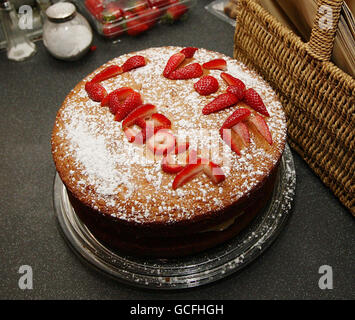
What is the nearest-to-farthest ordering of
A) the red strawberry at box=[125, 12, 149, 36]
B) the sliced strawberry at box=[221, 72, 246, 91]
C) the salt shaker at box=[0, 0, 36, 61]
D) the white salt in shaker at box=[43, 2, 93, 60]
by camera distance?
the sliced strawberry at box=[221, 72, 246, 91] → the white salt in shaker at box=[43, 2, 93, 60] → the salt shaker at box=[0, 0, 36, 61] → the red strawberry at box=[125, 12, 149, 36]

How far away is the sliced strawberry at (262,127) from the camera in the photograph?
116 centimetres

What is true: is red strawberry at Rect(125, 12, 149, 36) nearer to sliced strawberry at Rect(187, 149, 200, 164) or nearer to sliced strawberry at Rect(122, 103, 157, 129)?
sliced strawberry at Rect(122, 103, 157, 129)

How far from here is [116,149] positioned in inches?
45.3

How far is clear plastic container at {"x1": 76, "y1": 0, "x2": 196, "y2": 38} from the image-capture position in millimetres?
1875

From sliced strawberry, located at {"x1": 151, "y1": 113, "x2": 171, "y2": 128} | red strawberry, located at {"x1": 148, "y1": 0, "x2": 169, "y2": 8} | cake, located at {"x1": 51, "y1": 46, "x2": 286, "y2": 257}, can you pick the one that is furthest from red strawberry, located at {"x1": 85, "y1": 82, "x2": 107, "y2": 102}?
red strawberry, located at {"x1": 148, "y1": 0, "x2": 169, "y2": 8}

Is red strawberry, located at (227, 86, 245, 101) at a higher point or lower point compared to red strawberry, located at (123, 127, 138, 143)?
higher

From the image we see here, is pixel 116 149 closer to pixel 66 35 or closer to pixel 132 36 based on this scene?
pixel 66 35

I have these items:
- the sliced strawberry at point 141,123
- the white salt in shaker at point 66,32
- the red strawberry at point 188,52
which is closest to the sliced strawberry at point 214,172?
the sliced strawberry at point 141,123

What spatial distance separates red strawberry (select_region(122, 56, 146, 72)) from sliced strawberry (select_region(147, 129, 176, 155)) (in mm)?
329

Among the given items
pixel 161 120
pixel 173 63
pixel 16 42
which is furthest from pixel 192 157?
pixel 16 42

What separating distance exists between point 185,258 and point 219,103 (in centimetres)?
48

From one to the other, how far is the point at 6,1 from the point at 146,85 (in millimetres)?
841

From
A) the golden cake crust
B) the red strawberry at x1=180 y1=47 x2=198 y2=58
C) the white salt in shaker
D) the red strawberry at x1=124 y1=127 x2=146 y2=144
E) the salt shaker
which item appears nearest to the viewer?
the golden cake crust

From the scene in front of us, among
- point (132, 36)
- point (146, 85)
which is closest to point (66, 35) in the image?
point (132, 36)
